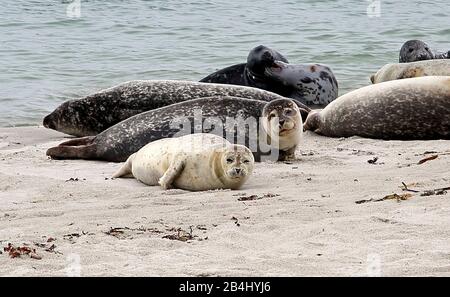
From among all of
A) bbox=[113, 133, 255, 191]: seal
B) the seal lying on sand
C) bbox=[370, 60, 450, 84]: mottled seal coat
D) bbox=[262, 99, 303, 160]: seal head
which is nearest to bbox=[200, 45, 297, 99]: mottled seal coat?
the seal lying on sand

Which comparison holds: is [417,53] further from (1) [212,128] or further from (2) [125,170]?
(2) [125,170]

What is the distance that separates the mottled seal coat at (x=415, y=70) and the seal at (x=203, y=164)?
4844mm

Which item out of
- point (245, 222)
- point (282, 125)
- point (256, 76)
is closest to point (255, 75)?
point (256, 76)

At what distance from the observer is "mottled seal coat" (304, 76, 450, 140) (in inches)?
298

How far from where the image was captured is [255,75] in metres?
10.5

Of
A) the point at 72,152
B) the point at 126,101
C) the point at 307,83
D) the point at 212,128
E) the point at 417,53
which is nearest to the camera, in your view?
the point at 212,128

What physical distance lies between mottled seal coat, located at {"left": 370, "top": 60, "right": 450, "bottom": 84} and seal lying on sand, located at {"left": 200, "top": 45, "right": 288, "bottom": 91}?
1.20 metres

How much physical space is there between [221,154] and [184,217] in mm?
971

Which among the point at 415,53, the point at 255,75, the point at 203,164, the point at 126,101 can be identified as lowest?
the point at 415,53

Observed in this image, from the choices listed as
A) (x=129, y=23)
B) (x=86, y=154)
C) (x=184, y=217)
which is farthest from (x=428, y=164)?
(x=129, y=23)

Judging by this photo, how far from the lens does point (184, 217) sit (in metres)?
4.80

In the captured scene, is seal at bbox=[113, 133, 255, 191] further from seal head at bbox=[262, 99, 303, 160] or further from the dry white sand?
seal head at bbox=[262, 99, 303, 160]

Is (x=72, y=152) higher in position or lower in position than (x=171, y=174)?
lower

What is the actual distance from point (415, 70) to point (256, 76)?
66.6 inches
